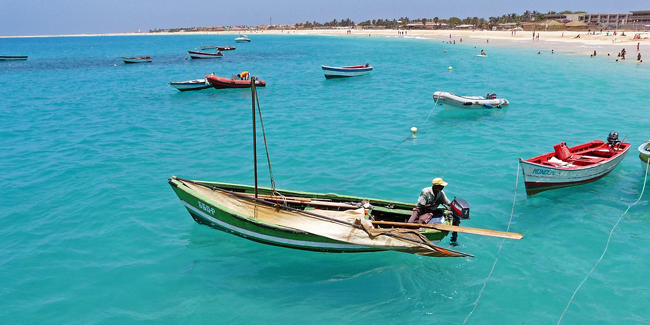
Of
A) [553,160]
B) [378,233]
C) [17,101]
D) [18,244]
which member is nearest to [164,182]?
[18,244]

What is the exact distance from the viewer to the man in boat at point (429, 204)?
40.2 ft

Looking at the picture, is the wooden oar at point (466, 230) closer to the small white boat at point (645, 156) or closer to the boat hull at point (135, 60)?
the small white boat at point (645, 156)

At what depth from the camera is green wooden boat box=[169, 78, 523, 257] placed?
11.0 meters

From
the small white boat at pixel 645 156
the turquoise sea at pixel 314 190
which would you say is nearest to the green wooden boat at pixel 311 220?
the turquoise sea at pixel 314 190

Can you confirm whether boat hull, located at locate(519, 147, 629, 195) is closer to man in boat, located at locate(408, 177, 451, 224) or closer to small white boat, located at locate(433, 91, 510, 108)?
man in boat, located at locate(408, 177, 451, 224)

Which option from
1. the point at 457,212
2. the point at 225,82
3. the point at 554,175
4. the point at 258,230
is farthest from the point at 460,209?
the point at 225,82

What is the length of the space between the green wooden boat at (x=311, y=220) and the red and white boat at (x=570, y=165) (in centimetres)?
552

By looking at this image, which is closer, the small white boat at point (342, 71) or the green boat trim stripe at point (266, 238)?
the green boat trim stripe at point (266, 238)

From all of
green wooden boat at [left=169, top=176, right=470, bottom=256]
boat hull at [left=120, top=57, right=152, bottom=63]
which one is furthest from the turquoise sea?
boat hull at [left=120, top=57, right=152, bottom=63]

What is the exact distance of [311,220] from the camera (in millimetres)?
12133

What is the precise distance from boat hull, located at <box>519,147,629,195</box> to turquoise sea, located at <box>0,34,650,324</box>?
45cm

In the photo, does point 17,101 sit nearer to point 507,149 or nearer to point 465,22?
point 507,149

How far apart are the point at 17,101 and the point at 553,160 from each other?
45.3 meters

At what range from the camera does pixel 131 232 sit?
14.6 meters
